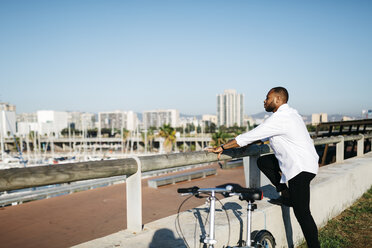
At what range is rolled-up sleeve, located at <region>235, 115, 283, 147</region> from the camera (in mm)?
2921

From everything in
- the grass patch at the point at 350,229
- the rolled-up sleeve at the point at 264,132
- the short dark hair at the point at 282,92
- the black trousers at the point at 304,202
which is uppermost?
the short dark hair at the point at 282,92

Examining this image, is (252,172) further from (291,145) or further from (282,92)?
(282,92)

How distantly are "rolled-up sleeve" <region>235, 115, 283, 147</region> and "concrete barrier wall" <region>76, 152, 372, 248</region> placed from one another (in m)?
0.75

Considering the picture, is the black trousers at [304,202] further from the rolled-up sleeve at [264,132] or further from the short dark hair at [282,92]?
the short dark hair at [282,92]

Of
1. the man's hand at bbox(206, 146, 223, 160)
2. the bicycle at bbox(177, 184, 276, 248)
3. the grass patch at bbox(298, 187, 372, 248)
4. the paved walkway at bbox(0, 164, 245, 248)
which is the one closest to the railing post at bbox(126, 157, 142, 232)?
Result: the bicycle at bbox(177, 184, 276, 248)

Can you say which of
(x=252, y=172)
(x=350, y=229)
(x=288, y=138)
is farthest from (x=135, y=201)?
(x=350, y=229)

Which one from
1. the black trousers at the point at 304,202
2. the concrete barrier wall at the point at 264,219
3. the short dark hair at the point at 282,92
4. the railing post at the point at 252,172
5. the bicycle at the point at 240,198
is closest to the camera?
the bicycle at the point at 240,198

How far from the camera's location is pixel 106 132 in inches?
6786

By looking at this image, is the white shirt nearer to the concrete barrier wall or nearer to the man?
the man

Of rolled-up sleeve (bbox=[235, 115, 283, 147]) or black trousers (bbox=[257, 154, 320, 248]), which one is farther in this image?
black trousers (bbox=[257, 154, 320, 248])

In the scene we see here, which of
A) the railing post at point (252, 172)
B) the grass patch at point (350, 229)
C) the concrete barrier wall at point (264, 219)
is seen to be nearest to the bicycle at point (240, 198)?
the concrete barrier wall at point (264, 219)

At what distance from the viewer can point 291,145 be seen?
3006 mm

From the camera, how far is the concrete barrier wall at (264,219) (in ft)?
8.41

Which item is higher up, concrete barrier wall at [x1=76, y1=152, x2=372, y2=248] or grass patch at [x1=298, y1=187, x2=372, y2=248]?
concrete barrier wall at [x1=76, y1=152, x2=372, y2=248]
